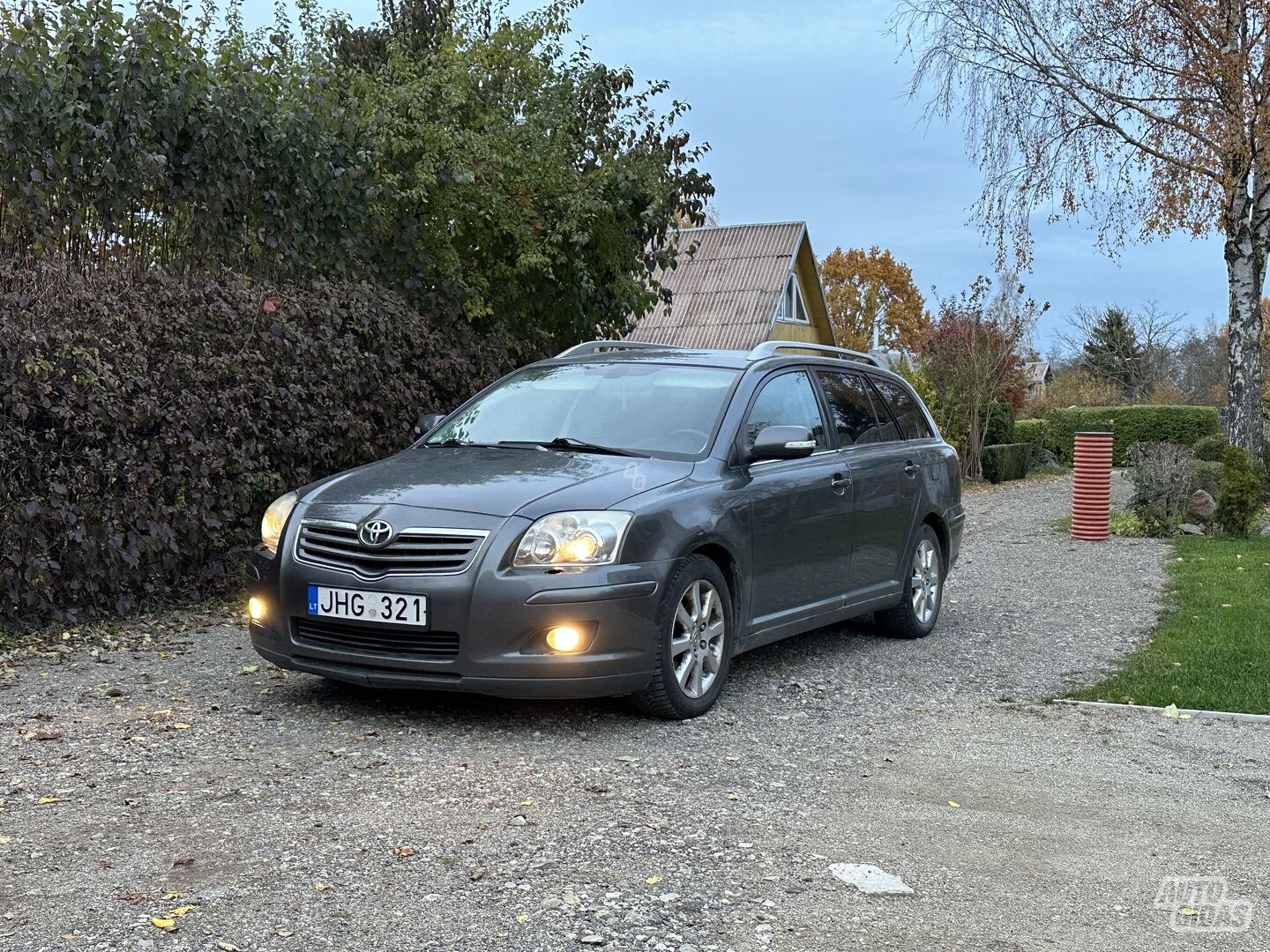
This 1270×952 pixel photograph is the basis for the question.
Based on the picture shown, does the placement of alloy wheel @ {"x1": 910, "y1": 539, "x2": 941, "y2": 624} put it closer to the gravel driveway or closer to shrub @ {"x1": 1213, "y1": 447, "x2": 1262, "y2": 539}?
the gravel driveway

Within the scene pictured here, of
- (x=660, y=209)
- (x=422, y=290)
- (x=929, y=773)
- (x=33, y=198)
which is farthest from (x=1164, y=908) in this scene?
(x=660, y=209)

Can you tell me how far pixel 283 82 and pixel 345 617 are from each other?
6.87 meters

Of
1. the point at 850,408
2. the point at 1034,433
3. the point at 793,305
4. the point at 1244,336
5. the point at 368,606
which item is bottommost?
the point at 368,606

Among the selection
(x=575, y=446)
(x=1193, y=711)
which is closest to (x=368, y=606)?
(x=575, y=446)

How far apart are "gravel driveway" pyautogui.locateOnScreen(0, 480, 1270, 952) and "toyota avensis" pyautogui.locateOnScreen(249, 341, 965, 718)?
35 centimetres

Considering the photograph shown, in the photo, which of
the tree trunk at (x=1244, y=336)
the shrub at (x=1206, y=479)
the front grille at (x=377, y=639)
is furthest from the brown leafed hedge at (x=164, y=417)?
the tree trunk at (x=1244, y=336)

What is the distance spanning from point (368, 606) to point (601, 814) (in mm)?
1587

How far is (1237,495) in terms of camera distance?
1589 cm

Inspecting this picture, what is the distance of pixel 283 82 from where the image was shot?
11.3m

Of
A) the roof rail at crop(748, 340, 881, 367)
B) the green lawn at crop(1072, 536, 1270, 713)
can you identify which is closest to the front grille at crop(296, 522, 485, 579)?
the roof rail at crop(748, 340, 881, 367)

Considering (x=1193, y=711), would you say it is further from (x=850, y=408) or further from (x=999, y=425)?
(x=999, y=425)

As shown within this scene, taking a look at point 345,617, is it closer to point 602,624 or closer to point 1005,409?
point 602,624

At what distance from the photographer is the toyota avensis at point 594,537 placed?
5738 mm

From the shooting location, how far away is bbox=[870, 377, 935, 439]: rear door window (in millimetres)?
8891
